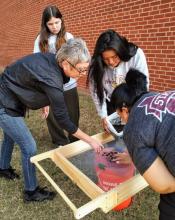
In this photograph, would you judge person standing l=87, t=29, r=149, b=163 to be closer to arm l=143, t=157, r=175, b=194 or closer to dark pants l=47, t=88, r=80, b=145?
dark pants l=47, t=88, r=80, b=145

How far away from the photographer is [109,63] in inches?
98.0

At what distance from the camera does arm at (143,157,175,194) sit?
1310mm

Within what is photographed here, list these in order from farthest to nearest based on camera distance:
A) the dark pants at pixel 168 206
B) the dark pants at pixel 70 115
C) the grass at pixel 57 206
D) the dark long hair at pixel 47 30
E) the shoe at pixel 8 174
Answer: the dark pants at pixel 70 115 < the shoe at pixel 8 174 < the dark long hair at pixel 47 30 < the grass at pixel 57 206 < the dark pants at pixel 168 206

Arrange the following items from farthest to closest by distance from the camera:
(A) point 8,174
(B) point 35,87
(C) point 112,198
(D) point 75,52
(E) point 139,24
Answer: (E) point 139,24
(A) point 8,174
(B) point 35,87
(D) point 75,52
(C) point 112,198

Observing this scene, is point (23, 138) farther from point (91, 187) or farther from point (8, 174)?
point (8, 174)

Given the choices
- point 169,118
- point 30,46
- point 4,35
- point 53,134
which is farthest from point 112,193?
Answer: point 4,35

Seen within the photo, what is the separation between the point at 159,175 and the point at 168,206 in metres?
0.35

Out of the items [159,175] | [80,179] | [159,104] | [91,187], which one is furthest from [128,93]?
[80,179]

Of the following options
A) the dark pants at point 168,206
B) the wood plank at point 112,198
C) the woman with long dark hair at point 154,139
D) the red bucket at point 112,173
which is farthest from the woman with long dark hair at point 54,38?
the woman with long dark hair at point 154,139

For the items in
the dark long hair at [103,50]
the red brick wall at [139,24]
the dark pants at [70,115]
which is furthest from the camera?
the red brick wall at [139,24]

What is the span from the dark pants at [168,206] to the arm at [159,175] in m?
0.24

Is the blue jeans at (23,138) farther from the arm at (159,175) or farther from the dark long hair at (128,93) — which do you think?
the arm at (159,175)

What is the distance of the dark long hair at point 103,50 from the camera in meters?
2.33

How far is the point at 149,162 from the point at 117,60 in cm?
135
